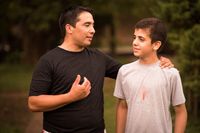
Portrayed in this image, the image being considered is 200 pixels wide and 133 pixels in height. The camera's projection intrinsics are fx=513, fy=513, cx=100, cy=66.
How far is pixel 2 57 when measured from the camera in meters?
35.0

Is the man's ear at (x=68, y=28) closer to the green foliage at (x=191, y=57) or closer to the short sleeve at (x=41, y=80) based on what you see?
the short sleeve at (x=41, y=80)

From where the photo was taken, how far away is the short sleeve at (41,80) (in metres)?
4.26

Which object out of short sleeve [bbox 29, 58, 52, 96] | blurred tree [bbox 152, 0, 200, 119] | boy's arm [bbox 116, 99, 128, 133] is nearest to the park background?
blurred tree [bbox 152, 0, 200, 119]

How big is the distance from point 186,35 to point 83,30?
584cm

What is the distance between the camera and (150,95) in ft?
14.0

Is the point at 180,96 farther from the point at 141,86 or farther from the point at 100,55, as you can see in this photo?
the point at 100,55

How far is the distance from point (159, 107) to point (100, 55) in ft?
2.66

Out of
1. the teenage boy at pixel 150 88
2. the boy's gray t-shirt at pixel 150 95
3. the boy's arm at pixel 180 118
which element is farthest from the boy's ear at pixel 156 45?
the boy's arm at pixel 180 118

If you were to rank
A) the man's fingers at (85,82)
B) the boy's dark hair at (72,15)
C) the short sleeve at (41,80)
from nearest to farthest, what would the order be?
the man's fingers at (85,82) < the short sleeve at (41,80) < the boy's dark hair at (72,15)

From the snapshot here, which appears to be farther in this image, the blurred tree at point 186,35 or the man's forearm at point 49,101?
the blurred tree at point 186,35

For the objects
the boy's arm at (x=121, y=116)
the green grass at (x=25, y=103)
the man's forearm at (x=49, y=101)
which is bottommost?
the green grass at (x=25, y=103)

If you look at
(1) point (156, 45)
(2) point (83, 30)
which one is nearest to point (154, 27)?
(1) point (156, 45)

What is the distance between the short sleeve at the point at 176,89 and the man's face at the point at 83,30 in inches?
32.5

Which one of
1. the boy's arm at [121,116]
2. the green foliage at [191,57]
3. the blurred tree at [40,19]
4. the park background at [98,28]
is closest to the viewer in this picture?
the boy's arm at [121,116]
